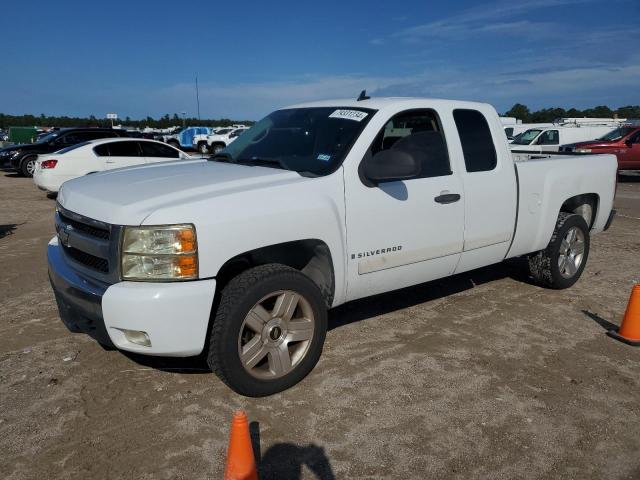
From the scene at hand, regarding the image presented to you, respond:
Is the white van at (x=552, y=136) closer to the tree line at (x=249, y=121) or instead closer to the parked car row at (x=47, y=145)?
the parked car row at (x=47, y=145)

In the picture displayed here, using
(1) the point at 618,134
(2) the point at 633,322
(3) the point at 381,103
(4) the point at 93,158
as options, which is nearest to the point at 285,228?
(3) the point at 381,103

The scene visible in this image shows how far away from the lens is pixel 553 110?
7700 cm

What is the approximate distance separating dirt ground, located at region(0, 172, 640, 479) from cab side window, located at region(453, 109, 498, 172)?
4.66 ft

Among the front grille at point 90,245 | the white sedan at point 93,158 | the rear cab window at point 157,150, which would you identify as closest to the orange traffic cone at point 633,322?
the front grille at point 90,245

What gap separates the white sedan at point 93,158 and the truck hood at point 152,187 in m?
8.34

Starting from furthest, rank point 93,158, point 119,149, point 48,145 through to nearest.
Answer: point 48,145
point 119,149
point 93,158

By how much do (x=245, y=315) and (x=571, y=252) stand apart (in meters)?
4.14

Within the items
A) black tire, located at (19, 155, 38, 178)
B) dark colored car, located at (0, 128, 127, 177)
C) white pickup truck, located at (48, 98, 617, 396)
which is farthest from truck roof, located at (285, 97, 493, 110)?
black tire, located at (19, 155, 38, 178)

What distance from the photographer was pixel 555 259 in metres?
5.57

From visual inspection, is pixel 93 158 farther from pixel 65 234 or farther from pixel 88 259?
pixel 88 259

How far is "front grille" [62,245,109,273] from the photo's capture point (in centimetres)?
317

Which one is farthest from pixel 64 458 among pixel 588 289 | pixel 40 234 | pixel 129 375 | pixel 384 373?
pixel 40 234

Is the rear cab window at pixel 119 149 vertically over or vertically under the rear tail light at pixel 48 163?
over

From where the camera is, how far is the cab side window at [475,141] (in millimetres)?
4482
